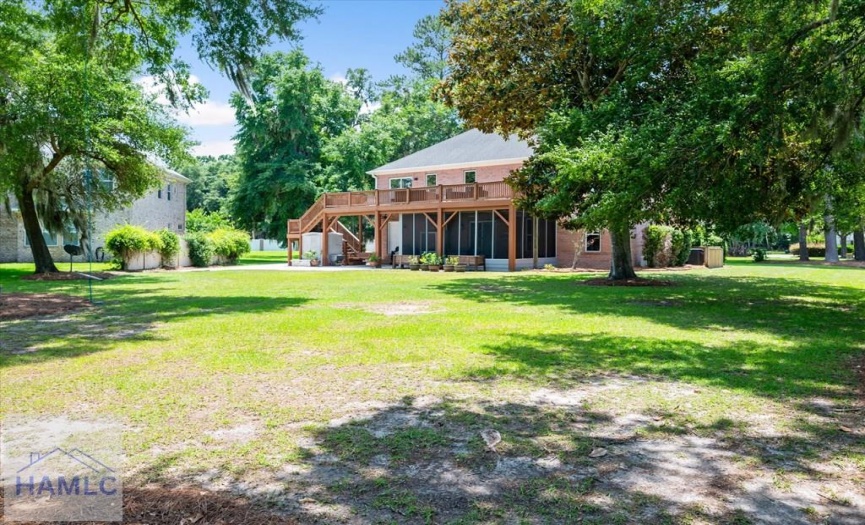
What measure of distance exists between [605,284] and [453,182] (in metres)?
14.3

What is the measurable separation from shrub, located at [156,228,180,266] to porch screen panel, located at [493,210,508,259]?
1498 centimetres

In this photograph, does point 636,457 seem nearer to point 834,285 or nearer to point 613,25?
point 613,25

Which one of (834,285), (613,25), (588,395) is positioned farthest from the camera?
(834,285)

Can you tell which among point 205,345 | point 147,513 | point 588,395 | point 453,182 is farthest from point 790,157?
point 453,182

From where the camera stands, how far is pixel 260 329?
9.43 m

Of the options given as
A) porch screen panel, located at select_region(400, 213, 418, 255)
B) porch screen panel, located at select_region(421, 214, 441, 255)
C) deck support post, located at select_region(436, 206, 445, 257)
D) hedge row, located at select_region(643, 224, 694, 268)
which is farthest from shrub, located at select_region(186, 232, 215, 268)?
hedge row, located at select_region(643, 224, 694, 268)

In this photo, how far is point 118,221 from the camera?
3594 cm

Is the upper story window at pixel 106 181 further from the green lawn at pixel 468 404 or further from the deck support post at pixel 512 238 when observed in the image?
the deck support post at pixel 512 238

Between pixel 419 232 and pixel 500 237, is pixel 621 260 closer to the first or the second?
pixel 500 237

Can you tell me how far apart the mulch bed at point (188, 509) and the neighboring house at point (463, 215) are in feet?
74.8

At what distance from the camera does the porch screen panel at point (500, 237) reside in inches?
1114

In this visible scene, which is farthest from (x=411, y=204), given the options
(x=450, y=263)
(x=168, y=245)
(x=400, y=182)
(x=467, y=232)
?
(x=168, y=245)

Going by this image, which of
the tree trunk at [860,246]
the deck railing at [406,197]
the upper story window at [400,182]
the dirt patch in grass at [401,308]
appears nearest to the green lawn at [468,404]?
the dirt patch in grass at [401,308]
